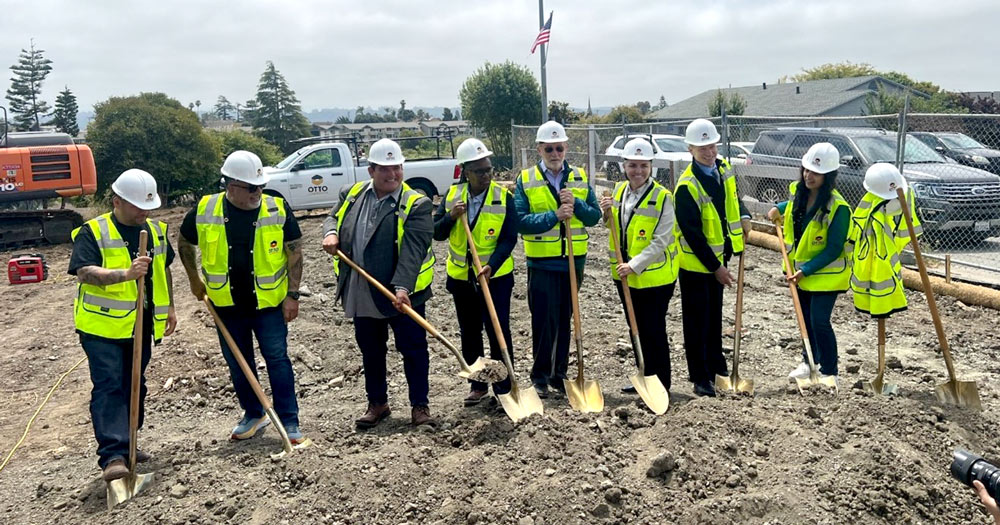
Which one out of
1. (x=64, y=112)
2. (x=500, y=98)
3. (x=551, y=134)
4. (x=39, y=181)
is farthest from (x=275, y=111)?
(x=551, y=134)

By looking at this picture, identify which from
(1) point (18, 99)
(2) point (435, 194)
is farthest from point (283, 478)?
(1) point (18, 99)

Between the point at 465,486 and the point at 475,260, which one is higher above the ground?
the point at 475,260

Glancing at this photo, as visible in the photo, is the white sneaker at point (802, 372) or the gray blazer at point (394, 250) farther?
the white sneaker at point (802, 372)

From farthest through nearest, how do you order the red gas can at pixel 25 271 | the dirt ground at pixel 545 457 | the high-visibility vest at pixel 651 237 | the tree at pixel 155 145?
the tree at pixel 155 145 → the red gas can at pixel 25 271 → the high-visibility vest at pixel 651 237 → the dirt ground at pixel 545 457

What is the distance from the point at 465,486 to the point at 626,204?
7.55ft

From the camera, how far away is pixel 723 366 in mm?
5531

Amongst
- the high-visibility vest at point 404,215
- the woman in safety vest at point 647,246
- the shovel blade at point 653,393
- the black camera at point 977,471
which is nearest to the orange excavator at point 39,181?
the high-visibility vest at point 404,215

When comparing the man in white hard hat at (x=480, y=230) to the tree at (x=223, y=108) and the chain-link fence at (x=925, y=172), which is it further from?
the tree at (x=223, y=108)

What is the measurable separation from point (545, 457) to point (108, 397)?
96.4 inches

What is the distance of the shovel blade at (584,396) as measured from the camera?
15.9 ft

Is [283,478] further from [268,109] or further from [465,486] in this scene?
[268,109]

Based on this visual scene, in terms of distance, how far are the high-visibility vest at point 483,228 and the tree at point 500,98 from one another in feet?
106

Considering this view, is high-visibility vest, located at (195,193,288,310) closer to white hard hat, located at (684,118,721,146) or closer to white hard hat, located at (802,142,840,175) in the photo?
white hard hat, located at (684,118,721,146)

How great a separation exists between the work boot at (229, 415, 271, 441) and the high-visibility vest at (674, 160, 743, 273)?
2965mm
